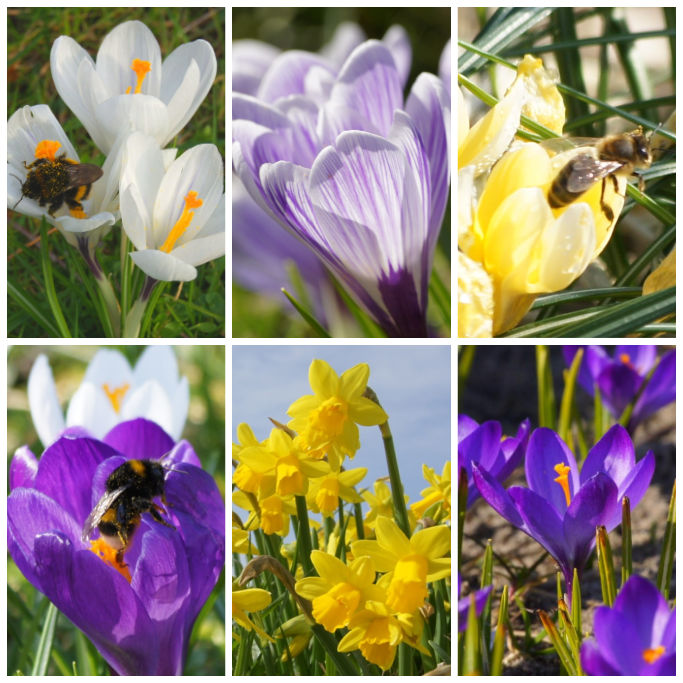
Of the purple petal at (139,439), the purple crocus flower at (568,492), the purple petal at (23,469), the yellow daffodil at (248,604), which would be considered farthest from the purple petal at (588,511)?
the purple petal at (23,469)

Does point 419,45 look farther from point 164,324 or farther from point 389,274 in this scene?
point 164,324

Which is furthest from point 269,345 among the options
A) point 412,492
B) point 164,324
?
point 412,492

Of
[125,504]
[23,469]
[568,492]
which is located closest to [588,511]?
[568,492]

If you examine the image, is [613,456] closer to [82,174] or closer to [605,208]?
[605,208]

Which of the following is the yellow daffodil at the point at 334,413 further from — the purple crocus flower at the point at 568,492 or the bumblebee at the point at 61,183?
the bumblebee at the point at 61,183

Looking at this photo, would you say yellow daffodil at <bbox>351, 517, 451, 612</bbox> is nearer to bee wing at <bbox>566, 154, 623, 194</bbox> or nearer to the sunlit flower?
the sunlit flower

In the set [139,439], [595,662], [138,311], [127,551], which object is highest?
[138,311]
